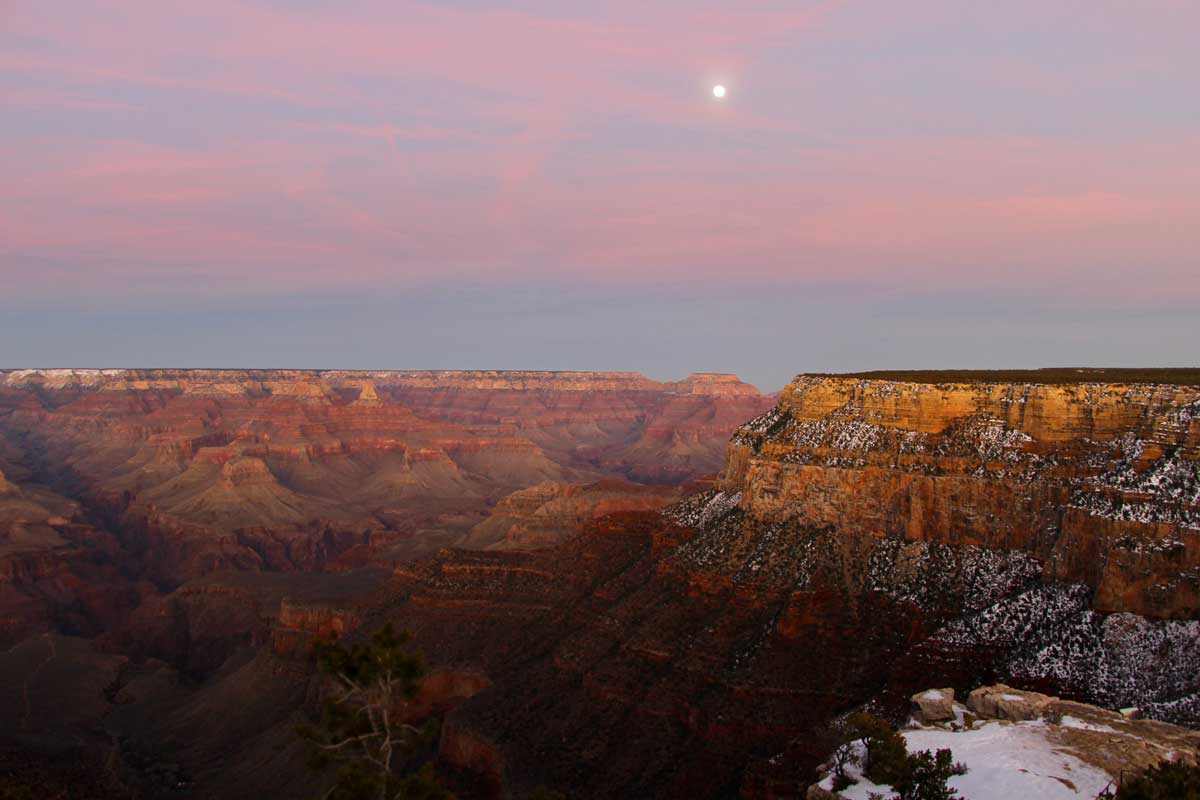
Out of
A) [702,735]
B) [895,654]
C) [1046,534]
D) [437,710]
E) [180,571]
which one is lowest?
[180,571]

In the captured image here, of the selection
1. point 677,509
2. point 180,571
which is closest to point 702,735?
point 677,509

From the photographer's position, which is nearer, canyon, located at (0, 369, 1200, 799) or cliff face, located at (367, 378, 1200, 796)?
cliff face, located at (367, 378, 1200, 796)

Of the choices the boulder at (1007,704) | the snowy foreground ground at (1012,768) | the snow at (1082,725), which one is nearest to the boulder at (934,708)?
the boulder at (1007,704)

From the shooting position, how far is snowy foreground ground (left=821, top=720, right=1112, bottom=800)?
25641 mm

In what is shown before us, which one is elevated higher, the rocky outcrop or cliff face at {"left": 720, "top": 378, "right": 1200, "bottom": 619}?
cliff face at {"left": 720, "top": 378, "right": 1200, "bottom": 619}

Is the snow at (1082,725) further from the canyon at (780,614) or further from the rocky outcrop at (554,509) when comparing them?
the rocky outcrop at (554,509)

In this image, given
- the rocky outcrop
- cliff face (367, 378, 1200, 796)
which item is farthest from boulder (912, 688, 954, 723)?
the rocky outcrop

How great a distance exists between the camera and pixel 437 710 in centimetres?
5938

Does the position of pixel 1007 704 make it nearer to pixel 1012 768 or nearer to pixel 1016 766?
pixel 1016 766

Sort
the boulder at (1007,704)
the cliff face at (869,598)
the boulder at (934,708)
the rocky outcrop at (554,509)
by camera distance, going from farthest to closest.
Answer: the rocky outcrop at (554,509)
the cliff face at (869,598)
the boulder at (934,708)
the boulder at (1007,704)

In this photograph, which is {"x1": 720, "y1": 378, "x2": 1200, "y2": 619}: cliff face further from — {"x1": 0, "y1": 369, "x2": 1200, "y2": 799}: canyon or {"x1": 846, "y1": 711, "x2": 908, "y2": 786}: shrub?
{"x1": 846, "y1": 711, "x2": 908, "y2": 786}: shrub

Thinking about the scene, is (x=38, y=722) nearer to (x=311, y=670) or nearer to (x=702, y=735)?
(x=311, y=670)

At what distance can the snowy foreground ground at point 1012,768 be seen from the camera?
25641mm

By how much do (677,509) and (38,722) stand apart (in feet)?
173
